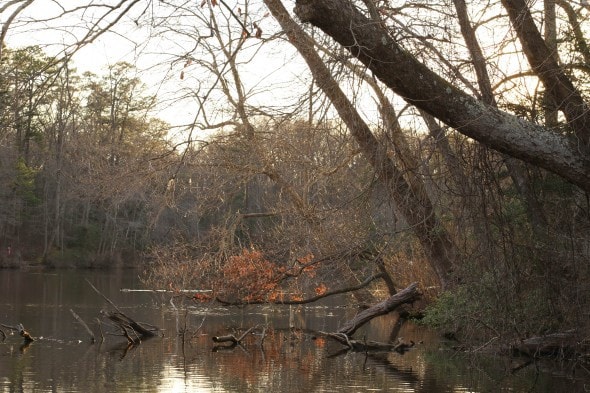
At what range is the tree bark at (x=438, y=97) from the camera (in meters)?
7.88

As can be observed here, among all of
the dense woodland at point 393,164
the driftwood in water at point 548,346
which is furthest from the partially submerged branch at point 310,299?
the driftwood in water at point 548,346

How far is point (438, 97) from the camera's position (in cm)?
834

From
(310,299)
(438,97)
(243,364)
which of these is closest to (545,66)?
(438,97)

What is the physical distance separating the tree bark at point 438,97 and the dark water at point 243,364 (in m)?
5.59

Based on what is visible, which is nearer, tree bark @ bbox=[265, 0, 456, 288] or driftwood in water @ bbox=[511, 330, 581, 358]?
tree bark @ bbox=[265, 0, 456, 288]

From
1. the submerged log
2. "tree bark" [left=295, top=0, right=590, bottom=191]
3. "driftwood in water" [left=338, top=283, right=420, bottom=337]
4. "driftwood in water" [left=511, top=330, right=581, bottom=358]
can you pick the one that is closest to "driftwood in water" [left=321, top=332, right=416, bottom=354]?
"driftwood in water" [left=338, top=283, right=420, bottom=337]

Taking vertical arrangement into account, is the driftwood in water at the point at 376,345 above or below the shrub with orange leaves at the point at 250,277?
below

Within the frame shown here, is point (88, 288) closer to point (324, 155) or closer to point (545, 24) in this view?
point (324, 155)

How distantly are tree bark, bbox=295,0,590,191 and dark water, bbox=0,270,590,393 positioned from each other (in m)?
5.59

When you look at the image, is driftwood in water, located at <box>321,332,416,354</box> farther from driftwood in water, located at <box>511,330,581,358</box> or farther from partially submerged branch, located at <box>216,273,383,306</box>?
partially submerged branch, located at <box>216,273,383,306</box>

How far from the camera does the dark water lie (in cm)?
1347

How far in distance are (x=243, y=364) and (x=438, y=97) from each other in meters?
8.66

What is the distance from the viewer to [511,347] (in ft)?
52.6

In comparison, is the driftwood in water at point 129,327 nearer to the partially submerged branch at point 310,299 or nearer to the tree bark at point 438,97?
the partially submerged branch at point 310,299
